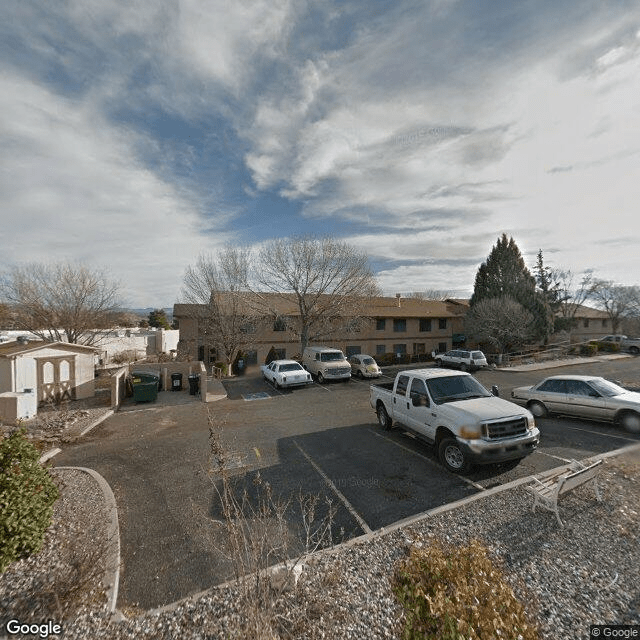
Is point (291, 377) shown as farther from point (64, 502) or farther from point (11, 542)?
point (11, 542)

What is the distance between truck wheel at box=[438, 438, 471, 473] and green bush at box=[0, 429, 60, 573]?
24.5 feet

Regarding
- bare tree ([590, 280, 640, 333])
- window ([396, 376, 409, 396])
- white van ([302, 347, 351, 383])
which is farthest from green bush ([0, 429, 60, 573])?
bare tree ([590, 280, 640, 333])

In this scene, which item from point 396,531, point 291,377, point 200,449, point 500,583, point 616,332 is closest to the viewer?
point 500,583

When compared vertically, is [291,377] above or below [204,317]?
below

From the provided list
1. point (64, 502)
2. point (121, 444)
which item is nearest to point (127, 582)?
point (64, 502)

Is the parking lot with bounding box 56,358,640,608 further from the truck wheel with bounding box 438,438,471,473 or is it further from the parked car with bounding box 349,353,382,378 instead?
the parked car with bounding box 349,353,382,378

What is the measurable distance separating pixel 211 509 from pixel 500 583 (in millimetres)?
4767

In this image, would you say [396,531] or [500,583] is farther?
[396,531]

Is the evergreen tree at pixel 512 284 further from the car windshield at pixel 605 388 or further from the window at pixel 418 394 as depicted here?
the window at pixel 418 394

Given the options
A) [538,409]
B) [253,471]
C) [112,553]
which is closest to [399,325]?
[538,409]

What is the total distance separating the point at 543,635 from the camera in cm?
340

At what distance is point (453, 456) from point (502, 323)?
27165 mm

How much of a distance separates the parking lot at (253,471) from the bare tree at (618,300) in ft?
174

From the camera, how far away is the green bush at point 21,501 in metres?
4.06
